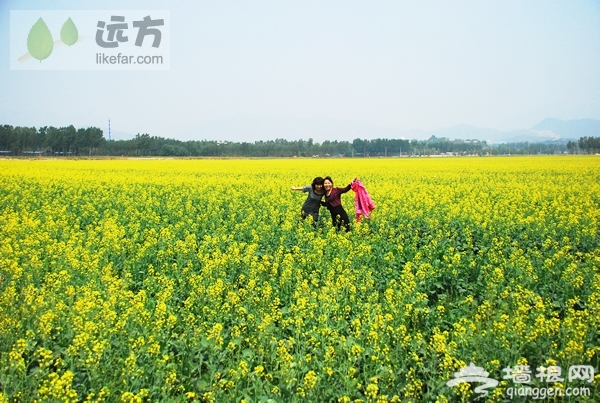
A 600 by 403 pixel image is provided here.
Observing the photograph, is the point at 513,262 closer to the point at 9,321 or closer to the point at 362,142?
the point at 9,321

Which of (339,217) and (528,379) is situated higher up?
(339,217)

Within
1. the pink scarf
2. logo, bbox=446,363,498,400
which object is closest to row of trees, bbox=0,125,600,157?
the pink scarf

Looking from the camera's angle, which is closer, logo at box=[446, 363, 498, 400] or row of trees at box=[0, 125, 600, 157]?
logo at box=[446, 363, 498, 400]

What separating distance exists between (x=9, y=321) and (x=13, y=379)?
4.17 ft

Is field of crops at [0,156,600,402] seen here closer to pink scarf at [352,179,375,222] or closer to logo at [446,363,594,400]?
logo at [446,363,594,400]

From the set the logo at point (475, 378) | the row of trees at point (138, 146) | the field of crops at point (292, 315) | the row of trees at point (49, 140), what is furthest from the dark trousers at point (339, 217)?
the row of trees at point (49, 140)

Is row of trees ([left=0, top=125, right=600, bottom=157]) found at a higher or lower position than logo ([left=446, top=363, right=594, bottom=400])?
higher

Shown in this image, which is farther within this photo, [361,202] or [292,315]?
[361,202]

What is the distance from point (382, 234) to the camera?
10.9 metres

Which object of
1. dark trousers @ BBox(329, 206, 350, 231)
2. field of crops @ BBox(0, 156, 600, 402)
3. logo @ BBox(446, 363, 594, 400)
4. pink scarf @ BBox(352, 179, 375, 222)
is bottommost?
logo @ BBox(446, 363, 594, 400)

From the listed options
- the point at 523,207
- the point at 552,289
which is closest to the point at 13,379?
the point at 552,289

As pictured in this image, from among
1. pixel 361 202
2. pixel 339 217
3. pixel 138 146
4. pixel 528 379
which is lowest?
pixel 528 379

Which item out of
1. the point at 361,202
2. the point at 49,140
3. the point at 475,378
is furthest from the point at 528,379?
the point at 49,140

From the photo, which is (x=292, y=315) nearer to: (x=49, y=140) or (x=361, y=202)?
(x=361, y=202)
